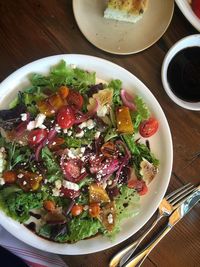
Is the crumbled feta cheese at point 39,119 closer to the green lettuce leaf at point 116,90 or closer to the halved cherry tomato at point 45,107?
the halved cherry tomato at point 45,107

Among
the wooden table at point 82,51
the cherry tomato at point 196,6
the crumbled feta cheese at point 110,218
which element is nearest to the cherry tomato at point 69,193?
the crumbled feta cheese at point 110,218

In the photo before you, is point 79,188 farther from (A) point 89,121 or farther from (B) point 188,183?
(B) point 188,183

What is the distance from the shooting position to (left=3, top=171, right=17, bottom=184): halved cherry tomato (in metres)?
1.23

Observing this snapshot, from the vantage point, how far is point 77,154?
1.25 m

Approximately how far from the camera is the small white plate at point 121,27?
129cm

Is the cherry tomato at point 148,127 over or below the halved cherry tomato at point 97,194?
over

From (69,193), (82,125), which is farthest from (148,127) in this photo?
(69,193)

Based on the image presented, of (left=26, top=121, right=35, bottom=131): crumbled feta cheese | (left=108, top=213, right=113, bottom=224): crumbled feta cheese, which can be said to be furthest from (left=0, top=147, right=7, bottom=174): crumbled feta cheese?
(left=108, top=213, right=113, bottom=224): crumbled feta cheese

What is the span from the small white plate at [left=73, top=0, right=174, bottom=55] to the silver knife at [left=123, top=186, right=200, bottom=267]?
492 millimetres

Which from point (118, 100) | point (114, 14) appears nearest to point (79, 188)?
point (118, 100)

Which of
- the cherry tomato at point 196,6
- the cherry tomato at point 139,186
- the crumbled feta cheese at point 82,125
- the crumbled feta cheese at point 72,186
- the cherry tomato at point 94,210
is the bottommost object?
the cherry tomato at point 139,186

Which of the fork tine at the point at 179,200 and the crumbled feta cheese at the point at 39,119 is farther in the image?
the fork tine at the point at 179,200

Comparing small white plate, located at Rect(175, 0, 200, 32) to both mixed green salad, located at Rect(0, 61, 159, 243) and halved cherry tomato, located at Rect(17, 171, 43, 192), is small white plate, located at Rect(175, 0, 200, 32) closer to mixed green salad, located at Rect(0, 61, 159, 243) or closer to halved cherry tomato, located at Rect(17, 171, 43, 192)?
mixed green salad, located at Rect(0, 61, 159, 243)

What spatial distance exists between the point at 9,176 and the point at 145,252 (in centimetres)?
49
